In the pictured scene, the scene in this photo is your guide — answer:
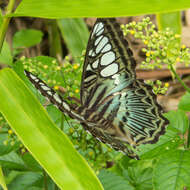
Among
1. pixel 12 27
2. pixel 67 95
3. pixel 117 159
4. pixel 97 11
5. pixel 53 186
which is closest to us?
pixel 97 11

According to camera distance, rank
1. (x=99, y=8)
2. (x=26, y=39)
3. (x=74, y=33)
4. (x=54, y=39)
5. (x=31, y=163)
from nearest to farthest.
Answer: (x=99, y=8) < (x=31, y=163) < (x=26, y=39) < (x=74, y=33) < (x=54, y=39)

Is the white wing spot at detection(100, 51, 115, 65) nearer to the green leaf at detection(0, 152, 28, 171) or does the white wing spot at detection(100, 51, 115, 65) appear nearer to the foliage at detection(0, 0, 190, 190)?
the foliage at detection(0, 0, 190, 190)

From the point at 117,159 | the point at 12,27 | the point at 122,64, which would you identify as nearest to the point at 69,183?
the point at 122,64

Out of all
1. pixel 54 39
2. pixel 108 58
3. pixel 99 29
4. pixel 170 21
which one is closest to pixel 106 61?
pixel 108 58

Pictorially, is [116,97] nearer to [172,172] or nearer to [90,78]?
[90,78]

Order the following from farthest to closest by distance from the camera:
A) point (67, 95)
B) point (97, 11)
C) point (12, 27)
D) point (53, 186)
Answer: point (12, 27) → point (53, 186) → point (67, 95) → point (97, 11)

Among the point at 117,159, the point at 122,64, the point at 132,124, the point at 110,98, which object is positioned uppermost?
the point at 122,64

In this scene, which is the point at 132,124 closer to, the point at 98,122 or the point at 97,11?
the point at 98,122

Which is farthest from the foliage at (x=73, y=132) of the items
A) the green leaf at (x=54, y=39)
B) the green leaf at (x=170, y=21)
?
the green leaf at (x=54, y=39)
